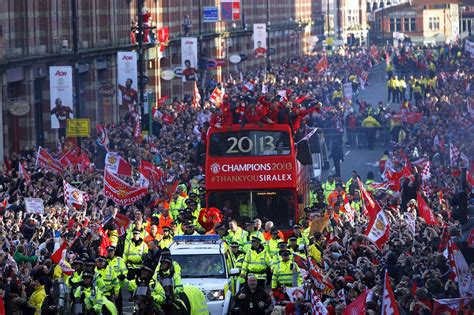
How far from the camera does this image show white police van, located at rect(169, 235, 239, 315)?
915 inches

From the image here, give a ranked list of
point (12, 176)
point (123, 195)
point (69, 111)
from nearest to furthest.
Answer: point (123, 195), point (12, 176), point (69, 111)

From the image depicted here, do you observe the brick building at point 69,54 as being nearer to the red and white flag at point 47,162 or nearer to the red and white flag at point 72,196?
the red and white flag at point 47,162

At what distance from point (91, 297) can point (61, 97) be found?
22824 mm

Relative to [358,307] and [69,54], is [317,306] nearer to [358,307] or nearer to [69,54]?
[358,307]

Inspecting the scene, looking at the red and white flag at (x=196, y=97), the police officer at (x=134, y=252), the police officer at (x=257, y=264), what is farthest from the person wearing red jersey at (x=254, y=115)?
the red and white flag at (x=196, y=97)

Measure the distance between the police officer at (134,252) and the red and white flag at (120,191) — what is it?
16.6 feet

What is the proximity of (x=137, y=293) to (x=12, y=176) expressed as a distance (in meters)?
17.8

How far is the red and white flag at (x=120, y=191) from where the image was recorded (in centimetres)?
3092

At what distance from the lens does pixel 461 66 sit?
83.1 meters

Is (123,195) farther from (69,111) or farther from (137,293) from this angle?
(69,111)

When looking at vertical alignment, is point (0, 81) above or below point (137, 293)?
above

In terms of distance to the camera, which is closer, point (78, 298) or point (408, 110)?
point (78, 298)

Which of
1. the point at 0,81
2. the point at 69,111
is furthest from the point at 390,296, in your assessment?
the point at 0,81

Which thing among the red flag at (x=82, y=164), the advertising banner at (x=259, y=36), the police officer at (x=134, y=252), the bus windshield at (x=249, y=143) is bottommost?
the police officer at (x=134, y=252)
